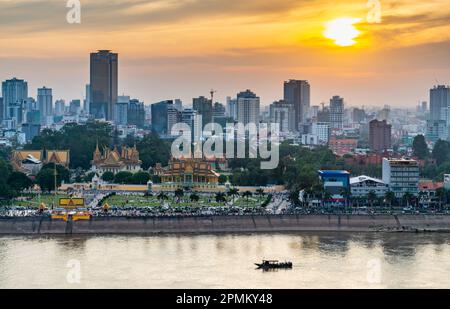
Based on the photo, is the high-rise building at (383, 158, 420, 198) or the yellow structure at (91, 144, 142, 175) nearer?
the high-rise building at (383, 158, 420, 198)

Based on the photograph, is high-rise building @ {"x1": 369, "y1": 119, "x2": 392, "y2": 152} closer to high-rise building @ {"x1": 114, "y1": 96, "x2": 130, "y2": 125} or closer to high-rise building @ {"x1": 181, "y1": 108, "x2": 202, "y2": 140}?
high-rise building @ {"x1": 181, "y1": 108, "x2": 202, "y2": 140}

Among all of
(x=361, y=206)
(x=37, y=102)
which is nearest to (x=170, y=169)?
(x=361, y=206)

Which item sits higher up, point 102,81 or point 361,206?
point 102,81

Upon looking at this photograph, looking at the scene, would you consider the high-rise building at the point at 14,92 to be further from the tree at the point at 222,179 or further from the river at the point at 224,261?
the river at the point at 224,261

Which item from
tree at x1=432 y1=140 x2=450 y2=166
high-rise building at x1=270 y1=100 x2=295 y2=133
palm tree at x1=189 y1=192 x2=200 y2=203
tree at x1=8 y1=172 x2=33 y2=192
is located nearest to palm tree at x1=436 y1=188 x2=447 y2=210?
palm tree at x1=189 y1=192 x2=200 y2=203

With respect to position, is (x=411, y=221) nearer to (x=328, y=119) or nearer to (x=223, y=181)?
(x=223, y=181)

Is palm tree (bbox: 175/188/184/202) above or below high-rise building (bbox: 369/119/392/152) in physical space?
below
